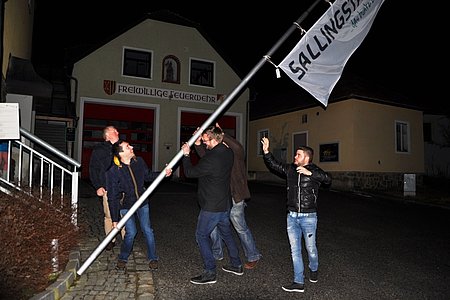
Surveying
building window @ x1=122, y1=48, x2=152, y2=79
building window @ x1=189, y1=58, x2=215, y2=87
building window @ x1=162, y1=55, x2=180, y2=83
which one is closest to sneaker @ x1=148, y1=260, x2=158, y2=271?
building window @ x1=122, y1=48, x2=152, y2=79

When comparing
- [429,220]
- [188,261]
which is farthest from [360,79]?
[188,261]

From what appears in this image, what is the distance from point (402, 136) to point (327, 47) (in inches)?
600

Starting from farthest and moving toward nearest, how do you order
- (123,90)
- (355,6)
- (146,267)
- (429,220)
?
(123,90) < (429,220) < (355,6) < (146,267)

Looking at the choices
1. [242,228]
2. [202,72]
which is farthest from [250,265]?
[202,72]

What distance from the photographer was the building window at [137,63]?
18688 mm

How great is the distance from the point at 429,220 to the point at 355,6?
6559 mm

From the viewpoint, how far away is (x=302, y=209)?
14.7ft

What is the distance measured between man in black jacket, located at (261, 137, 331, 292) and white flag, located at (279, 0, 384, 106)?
984mm

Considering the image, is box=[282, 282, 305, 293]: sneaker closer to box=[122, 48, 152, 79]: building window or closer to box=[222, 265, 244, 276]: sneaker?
box=[222, 265, 244, 276]: sneaker

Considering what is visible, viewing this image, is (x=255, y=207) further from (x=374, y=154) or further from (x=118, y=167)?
(x=374, y=154)

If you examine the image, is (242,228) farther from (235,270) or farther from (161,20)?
(161,20)

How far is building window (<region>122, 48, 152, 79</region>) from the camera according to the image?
61.3 feet

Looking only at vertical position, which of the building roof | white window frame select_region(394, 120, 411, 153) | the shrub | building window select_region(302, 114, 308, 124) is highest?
the building roof

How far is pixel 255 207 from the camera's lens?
10414mm
